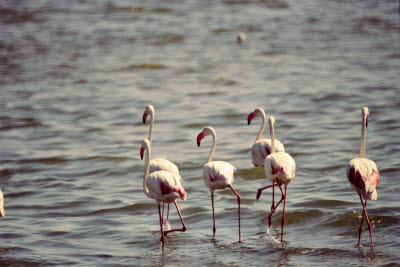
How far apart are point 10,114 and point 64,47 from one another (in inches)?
273

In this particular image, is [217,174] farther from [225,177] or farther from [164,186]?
[164,186]

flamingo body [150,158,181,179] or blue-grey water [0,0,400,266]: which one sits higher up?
flamingo body [150,158,181,179]

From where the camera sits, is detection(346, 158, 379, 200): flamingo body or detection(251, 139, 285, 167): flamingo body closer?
detection(346, 158, 379, 200): flamingo body

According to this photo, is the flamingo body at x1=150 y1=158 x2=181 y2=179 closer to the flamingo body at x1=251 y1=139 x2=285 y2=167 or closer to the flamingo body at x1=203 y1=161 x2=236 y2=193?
the flamingo body at x1=203 y1=161 x2=236 y2=193

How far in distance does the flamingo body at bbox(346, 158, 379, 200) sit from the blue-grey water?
0.60m

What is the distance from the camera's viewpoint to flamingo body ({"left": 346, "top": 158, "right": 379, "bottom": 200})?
726 cm

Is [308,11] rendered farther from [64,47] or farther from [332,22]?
[64,47]

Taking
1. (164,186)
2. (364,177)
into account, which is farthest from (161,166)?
(364,177)

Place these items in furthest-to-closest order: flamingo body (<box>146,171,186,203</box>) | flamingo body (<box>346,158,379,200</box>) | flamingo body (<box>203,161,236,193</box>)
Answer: flamingo body (<box>203,161,236,193</box>) → flamingo body (<box>146,171,186,203</box>) → flamingo body (<box>346,158,379,200</box>)

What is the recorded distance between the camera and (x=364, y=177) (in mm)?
7254

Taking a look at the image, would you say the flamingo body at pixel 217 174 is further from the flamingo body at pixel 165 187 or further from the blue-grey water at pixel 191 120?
the blue-grey water at pixel 191 120

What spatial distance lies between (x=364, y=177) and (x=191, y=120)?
A: 7.33 m

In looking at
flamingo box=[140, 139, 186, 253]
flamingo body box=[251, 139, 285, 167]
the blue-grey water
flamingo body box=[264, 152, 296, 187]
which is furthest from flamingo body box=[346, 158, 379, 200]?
flamingo box=[140, 139, 186, 253]

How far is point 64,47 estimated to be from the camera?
21.4 metres
